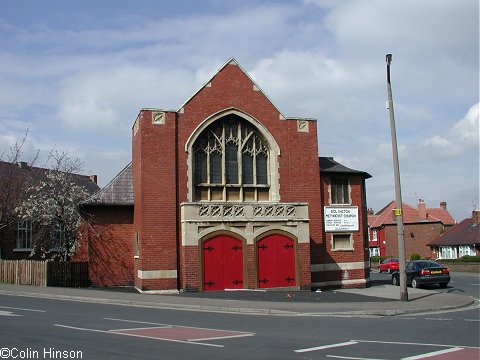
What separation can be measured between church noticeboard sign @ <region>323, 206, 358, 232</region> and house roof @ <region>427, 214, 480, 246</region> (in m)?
32.4

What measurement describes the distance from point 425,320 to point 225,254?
10.3 meters

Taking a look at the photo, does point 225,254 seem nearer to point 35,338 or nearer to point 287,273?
point 287,273

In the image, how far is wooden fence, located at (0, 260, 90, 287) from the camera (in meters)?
24.8

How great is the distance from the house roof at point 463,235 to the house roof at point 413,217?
629cm

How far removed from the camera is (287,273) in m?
24.0

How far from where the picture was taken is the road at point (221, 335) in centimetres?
904

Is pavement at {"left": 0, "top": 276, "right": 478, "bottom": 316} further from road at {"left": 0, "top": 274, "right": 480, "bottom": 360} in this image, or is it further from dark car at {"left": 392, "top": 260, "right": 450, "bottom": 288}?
dark car at {"left": 392, "top": 260, "right": 450, "bottom": 288}

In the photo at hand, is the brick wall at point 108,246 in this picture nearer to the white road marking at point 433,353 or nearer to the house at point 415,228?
the white road marking at point 433,353

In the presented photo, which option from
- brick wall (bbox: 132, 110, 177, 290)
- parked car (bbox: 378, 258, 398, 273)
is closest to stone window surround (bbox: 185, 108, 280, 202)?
brick wall (bbox: 132, 110, 177, 290)

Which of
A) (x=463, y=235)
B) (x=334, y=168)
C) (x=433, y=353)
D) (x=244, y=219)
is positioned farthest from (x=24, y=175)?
(x=463, y=235)

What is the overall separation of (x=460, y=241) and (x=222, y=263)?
4180cm

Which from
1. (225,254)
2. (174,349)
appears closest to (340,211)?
(225,254)

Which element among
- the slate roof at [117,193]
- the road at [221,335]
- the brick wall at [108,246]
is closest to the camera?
the road at [221,335]

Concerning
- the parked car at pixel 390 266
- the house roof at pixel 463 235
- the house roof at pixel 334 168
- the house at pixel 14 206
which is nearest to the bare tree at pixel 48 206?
the house at pixel 14 206
